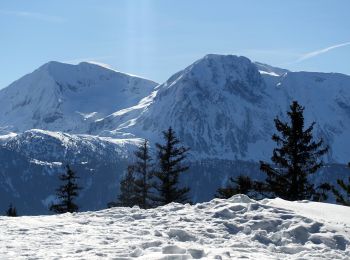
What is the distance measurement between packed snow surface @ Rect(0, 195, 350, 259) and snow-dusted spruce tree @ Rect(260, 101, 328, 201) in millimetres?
20101

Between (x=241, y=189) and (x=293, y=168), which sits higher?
(x=293, y=168)

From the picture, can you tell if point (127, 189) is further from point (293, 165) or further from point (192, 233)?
point (192, 233)

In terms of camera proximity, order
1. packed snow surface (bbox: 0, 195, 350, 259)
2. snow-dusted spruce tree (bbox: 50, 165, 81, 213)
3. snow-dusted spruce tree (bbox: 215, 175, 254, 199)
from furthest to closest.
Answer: snow-dusted spruce tree (bbox: 50, 165, 81, 213) < snow-dusted spruce tree (bbox: 215, 175, 254, 199) < packed snow surface (bbox: 0, 195, 350, 259)

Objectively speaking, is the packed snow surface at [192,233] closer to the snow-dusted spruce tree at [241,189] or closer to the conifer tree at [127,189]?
the snow-dusted spruce tree at [241,189]

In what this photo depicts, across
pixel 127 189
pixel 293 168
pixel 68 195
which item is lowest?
pixel 68 195

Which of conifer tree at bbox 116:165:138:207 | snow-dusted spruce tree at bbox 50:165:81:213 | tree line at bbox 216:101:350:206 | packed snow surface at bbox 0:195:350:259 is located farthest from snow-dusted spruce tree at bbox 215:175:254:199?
packed snow surface at bbox 0:195:350:259

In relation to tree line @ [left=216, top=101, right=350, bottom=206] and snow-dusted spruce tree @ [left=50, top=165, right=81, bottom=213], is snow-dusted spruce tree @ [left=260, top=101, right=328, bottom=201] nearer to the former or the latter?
tree line @ [left=216, top=101, right=350, bottom=206]

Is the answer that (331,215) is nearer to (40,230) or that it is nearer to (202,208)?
(202,208)

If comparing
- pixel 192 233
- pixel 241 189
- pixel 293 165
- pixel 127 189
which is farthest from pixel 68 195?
pixel 192 233

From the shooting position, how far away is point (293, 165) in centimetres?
3562

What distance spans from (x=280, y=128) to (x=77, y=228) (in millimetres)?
26188

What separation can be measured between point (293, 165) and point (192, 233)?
25.3 meters

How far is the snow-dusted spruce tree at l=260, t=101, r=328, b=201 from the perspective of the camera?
34.8 meters

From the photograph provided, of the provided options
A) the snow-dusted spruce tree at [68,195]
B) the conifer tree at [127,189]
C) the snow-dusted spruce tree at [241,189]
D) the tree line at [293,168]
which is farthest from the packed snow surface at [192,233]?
the conifer tree at [127,189]
